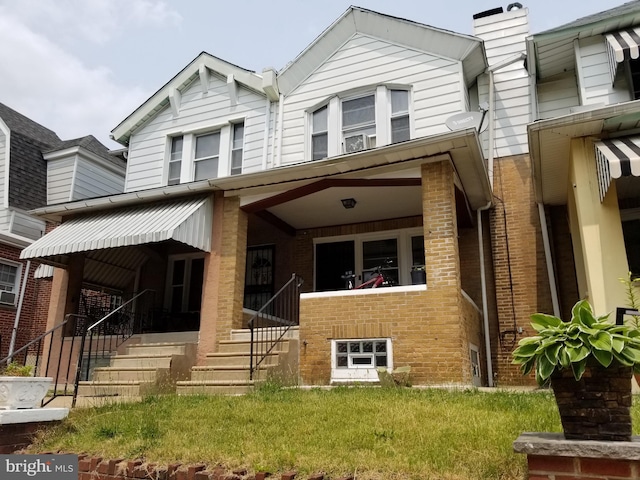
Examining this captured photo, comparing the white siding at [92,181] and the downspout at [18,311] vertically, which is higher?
the white siding at [92,181]

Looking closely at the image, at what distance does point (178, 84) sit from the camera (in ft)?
46.4

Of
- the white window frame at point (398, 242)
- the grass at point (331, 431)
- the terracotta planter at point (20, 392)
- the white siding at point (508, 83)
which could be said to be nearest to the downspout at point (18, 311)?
the white window frame at point (398, 242)

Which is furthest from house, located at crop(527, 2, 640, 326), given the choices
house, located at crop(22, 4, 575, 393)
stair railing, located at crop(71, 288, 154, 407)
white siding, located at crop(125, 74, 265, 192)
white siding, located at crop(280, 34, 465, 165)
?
stair railing, located at crop(71, 288, 154, 407)

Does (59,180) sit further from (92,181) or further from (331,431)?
(331,431)

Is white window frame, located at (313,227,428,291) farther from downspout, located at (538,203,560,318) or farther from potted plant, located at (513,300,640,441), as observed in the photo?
potted plant, located at (513,300,640,441)

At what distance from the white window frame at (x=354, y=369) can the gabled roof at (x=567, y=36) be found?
6760mm

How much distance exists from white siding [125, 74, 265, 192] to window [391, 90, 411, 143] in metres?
3.33

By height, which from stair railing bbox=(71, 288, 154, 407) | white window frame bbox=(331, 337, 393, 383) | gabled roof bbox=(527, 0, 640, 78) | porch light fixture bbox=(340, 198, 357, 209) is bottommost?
white window frame bbox=(331, 337, 393, 383)

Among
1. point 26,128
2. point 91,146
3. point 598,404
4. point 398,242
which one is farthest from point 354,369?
point 26,128

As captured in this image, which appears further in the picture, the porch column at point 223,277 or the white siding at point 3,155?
the white siding at point 3,155

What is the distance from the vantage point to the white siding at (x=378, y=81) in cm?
1127

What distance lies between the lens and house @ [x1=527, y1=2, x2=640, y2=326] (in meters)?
7.40

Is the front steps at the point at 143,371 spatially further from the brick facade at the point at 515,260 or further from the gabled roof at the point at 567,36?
the gabled roof at the point at 567,36

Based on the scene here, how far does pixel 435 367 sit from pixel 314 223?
235 inches
